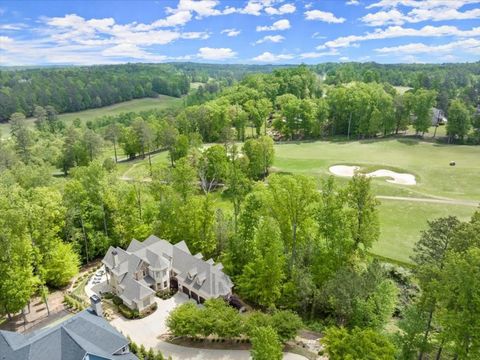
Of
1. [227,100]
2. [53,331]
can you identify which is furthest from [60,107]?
[53,331]

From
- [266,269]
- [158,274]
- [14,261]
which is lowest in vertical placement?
[158,274]

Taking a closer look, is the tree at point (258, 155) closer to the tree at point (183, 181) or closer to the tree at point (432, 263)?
the tree at point (183, 181)

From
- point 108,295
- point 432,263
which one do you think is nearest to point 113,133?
point 108,295

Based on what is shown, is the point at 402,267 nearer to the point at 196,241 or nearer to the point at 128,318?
the point at 196,241

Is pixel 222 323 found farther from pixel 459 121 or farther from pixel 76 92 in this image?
pixel 76 92

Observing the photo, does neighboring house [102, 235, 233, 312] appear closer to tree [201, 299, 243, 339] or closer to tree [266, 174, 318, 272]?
tree [201, 299, 243, 339]
